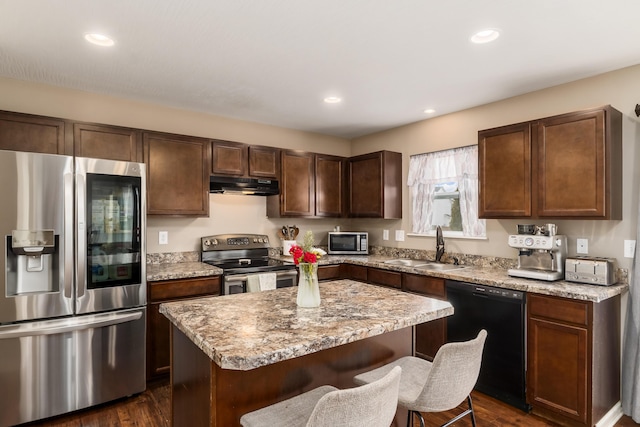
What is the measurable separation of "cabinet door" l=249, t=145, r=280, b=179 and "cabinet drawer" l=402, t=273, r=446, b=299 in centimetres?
184

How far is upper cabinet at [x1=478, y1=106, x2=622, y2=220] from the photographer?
252 centimetres

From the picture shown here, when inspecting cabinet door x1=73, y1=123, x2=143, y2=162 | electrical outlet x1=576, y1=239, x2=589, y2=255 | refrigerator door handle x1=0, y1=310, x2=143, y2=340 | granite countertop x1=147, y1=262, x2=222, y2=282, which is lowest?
refrigerator door handle x1=0, y1=310, x2=143, y2=340

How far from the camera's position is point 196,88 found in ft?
10.3

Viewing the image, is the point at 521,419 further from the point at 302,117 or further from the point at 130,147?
the point at 130,147

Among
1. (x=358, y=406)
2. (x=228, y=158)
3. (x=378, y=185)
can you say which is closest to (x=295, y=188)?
(x=228, y=158)

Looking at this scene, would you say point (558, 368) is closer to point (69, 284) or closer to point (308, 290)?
point (308, 290)

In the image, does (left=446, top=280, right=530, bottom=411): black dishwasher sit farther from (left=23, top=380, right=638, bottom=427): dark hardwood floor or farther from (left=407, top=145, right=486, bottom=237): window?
(left=407, top=145, right=486, bottom=237): window

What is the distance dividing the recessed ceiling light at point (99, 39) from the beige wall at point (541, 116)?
3.14 m

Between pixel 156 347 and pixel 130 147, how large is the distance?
1760mm

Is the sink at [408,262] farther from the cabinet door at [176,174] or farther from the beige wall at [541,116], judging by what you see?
the cabinet door at [176,174]

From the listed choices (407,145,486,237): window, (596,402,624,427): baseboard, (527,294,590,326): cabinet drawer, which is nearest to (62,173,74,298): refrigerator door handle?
(527,294,590,326): cabinet drawer

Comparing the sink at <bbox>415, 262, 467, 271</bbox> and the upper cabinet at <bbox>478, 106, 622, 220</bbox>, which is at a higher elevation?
the upper cabinet at <bbox>478, 106, 622, 220</bbox>

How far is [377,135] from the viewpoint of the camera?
4766 millimetres

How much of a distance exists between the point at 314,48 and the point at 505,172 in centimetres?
191
